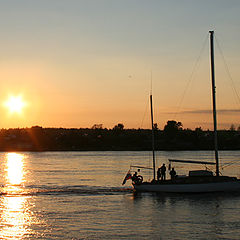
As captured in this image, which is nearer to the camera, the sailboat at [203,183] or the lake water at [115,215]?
the lake water at [115,215]

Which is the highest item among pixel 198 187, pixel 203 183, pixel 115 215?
pixel 203 183

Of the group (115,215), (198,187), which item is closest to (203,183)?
(198,187)

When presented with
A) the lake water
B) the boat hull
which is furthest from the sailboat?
the lake water

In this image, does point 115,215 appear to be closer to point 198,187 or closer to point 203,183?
point 198,187

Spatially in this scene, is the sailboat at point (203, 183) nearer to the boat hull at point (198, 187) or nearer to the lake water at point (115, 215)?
the boat hull at point (198, 187)

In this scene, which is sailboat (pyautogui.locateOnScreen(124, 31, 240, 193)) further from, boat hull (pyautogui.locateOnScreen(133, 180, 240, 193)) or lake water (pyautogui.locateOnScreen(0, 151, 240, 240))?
lake water (pyautogui.locateOnScreen(0, 151, 240, 240))

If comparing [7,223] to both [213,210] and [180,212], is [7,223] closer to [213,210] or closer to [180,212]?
[180,212]

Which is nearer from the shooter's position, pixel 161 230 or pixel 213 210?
pixel 161 230

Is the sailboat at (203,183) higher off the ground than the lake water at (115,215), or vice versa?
the sailboat at (203,183)

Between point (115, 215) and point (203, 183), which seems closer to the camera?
point (115, 215)

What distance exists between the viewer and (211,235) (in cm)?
2975

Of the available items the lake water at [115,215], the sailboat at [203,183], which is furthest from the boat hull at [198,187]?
the lake water at [115,215]

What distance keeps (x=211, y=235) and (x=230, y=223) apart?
4372 millimetres

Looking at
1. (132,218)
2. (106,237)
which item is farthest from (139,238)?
(132,218)
